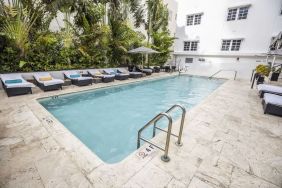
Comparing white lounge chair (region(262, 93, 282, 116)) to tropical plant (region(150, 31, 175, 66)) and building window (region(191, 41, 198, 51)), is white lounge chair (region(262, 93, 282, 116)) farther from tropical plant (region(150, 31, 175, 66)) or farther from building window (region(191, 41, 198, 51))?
building window (region(191, 41, 198, 51))

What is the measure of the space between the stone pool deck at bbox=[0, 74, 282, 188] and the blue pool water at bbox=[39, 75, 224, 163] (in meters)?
0.85

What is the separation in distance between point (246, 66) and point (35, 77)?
20.2m

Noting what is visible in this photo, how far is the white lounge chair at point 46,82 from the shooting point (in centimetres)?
700

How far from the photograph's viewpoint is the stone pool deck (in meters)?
2.32

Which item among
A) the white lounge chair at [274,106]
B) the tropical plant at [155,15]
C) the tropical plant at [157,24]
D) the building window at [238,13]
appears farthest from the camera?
the building window at [238,13]

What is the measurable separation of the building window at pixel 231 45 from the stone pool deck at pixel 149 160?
15.6 m

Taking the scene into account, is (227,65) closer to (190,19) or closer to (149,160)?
(190,19)

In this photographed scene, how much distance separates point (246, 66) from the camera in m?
16.3

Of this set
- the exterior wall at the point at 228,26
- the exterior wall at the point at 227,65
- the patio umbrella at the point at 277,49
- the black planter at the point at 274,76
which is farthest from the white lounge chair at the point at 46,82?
the exterior wall at the point at 228,26

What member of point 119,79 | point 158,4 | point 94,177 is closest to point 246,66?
point 158,4

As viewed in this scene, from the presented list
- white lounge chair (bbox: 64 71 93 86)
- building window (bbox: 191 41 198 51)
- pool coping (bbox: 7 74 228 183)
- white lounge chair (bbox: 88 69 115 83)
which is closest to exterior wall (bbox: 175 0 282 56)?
building window (bbox: 191 41 198 51)

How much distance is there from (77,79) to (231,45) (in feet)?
58.5

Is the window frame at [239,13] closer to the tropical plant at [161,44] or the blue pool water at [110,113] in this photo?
the tropical plant at [161,44]

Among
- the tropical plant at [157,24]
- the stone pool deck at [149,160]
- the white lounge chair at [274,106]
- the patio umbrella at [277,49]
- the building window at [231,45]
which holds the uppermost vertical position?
the tropical plant at [157,24]
